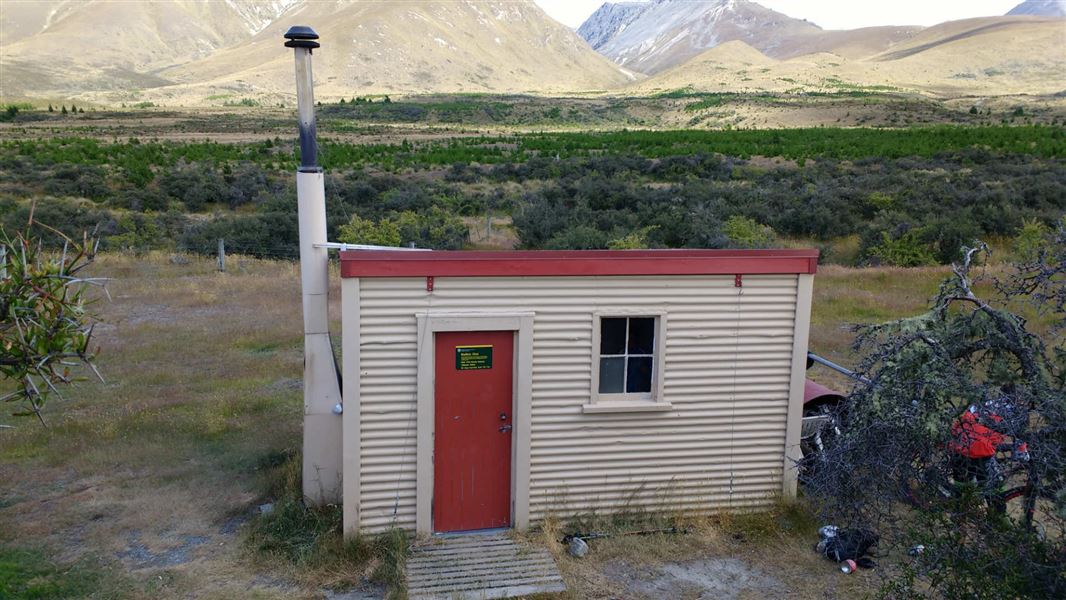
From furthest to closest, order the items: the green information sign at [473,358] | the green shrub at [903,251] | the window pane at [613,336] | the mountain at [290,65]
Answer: the mountain at [290,65]
the green shrub at [903,251]
the window pane at [613,336]
the green information sign at [473,358]

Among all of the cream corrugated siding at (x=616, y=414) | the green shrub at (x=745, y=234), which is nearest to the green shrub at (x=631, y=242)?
the green shrub at (x=745, y=234)

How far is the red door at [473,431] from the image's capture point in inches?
288

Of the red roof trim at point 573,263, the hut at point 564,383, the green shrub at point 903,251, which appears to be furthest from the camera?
the green shrub at point 903,251

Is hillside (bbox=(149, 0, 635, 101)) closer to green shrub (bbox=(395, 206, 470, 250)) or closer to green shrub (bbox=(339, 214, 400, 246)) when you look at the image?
green shrub (bbox=(395, 206, 470, 250))

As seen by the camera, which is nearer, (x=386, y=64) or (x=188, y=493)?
(x=188, y=493)

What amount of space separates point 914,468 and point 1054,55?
18594 cm

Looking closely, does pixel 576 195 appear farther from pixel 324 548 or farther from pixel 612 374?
pixel 324 548

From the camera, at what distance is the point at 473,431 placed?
7.45 meters

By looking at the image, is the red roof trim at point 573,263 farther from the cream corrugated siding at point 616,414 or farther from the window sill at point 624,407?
the window sill at point 624,407

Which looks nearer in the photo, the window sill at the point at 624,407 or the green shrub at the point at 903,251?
the window sill at the point at 624,407

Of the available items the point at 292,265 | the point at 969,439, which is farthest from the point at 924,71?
the point at 969,439

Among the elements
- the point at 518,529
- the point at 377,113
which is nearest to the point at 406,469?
the point at 518,529

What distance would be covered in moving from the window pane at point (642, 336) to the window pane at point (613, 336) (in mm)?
77

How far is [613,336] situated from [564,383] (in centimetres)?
65
